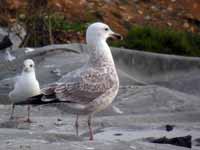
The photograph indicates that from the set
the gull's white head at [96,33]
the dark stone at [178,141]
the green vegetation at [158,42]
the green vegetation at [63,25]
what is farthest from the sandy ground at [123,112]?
the green vegetation at [63,25]

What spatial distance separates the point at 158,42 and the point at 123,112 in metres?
4.29

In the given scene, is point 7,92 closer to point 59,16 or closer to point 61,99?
point 61,99

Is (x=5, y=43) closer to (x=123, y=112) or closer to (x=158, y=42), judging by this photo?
(x=158, y=42)

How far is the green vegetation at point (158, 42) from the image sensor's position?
13.5 meters

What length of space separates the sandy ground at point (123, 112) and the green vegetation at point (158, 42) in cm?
220

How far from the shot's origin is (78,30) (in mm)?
14766

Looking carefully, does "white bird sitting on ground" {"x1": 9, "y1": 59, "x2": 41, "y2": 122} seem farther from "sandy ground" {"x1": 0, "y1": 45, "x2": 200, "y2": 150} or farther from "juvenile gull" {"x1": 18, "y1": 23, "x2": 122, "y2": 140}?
"juvenile gull" {"x1": 18, "y1": 23, "x2": 122, "y2": 140}

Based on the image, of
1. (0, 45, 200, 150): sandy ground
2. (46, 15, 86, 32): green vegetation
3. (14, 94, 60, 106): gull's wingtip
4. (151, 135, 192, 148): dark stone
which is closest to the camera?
(0, 45, 200, 150): sandy ground

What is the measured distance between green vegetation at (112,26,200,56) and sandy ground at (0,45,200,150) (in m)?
2.20

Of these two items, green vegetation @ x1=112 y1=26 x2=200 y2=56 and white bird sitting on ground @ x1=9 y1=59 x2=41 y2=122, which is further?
green vegetation @ x1=112 y1=26 x2=200 y2=56

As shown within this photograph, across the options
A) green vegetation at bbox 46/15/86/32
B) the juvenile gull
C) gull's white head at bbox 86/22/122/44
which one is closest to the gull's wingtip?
the juvenile gull

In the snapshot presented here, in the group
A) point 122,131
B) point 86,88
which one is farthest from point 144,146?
point 122,131

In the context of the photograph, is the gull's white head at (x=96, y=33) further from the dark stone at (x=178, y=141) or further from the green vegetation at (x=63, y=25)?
the green vegetation at (x=63, y=25)

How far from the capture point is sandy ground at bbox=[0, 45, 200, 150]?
6.73 metres
